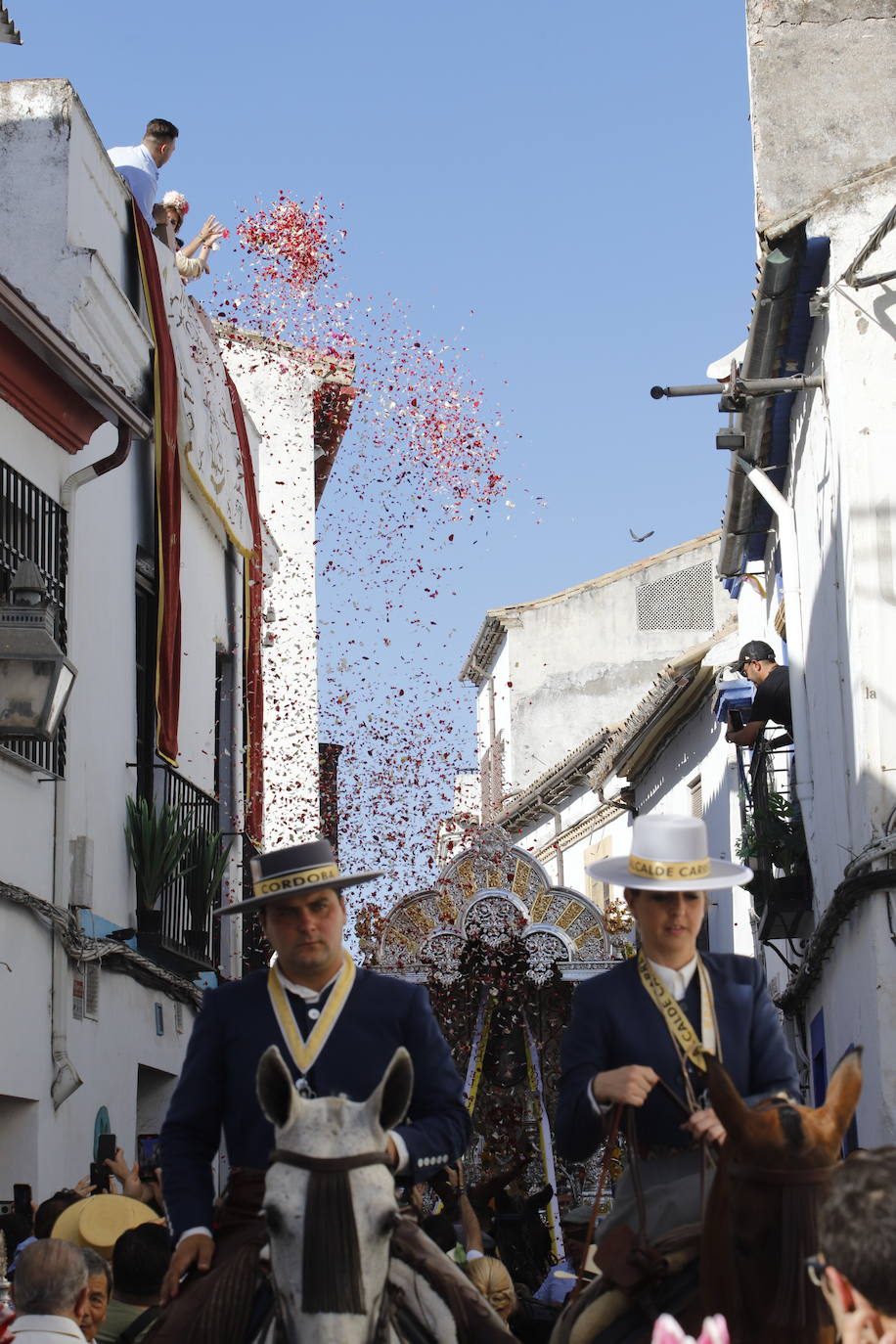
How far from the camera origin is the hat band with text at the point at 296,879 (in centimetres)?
541

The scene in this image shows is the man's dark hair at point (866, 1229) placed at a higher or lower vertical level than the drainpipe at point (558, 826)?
lower

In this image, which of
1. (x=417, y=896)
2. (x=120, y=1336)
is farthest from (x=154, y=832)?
(x=120, y=1336)

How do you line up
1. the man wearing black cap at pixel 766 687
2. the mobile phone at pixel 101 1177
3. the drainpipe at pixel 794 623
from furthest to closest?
the man wearing black cap at pixel 766 687, the drainpipe at pixel 794 623, the mobile phone at pixel 101 1177

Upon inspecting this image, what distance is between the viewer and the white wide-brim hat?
5332mm

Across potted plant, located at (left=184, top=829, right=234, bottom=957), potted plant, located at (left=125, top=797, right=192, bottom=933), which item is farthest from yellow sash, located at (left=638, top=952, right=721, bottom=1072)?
potted plant, located at (left=184, top=829, right=234, bottom=957)

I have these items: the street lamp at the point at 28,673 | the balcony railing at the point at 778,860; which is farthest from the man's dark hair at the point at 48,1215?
the balcony railing at the point at 778,860

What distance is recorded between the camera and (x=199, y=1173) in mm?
5348

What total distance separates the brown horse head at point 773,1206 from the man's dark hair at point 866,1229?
0.96 metres

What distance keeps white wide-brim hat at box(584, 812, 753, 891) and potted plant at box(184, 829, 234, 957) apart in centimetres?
1108

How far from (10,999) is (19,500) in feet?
10.0

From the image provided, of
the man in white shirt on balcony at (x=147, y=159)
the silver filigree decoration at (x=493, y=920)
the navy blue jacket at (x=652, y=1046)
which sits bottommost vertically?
the navy blue jacket at (x=652, y=1046)

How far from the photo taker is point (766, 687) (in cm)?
1775

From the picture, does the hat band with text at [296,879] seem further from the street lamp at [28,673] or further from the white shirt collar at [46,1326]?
the street lamp at [28,673]

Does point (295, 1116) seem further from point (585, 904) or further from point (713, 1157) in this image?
point (585, 904)
